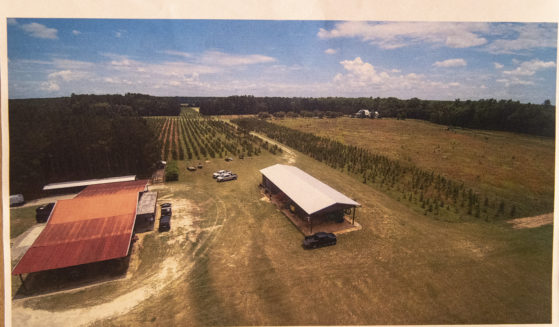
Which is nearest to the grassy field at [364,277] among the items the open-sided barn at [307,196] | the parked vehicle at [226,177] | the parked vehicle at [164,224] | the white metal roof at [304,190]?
the parked vehicle at [164,224]

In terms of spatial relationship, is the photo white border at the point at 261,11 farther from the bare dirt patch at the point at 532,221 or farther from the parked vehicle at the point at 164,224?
the bare dirt patch at the point at 532,221

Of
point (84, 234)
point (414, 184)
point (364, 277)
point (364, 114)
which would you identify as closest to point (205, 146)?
point (84, 234)

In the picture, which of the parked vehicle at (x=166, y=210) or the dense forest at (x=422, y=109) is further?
the dense forest at (x=422, y=109)

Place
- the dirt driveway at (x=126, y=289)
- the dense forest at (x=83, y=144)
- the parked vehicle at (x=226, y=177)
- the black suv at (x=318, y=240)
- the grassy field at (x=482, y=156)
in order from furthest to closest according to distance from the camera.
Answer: the parked vehicle at (x=226, y=177), the dense forest at (x=83, y=144), the grassy field at (x=482, y=156), the black suv at (x=318, y=240), the dirt driveway at (x=126, y=289)

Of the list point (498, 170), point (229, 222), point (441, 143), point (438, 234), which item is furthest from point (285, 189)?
point (441, 143)

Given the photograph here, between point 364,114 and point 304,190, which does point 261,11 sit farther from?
point 364,114
